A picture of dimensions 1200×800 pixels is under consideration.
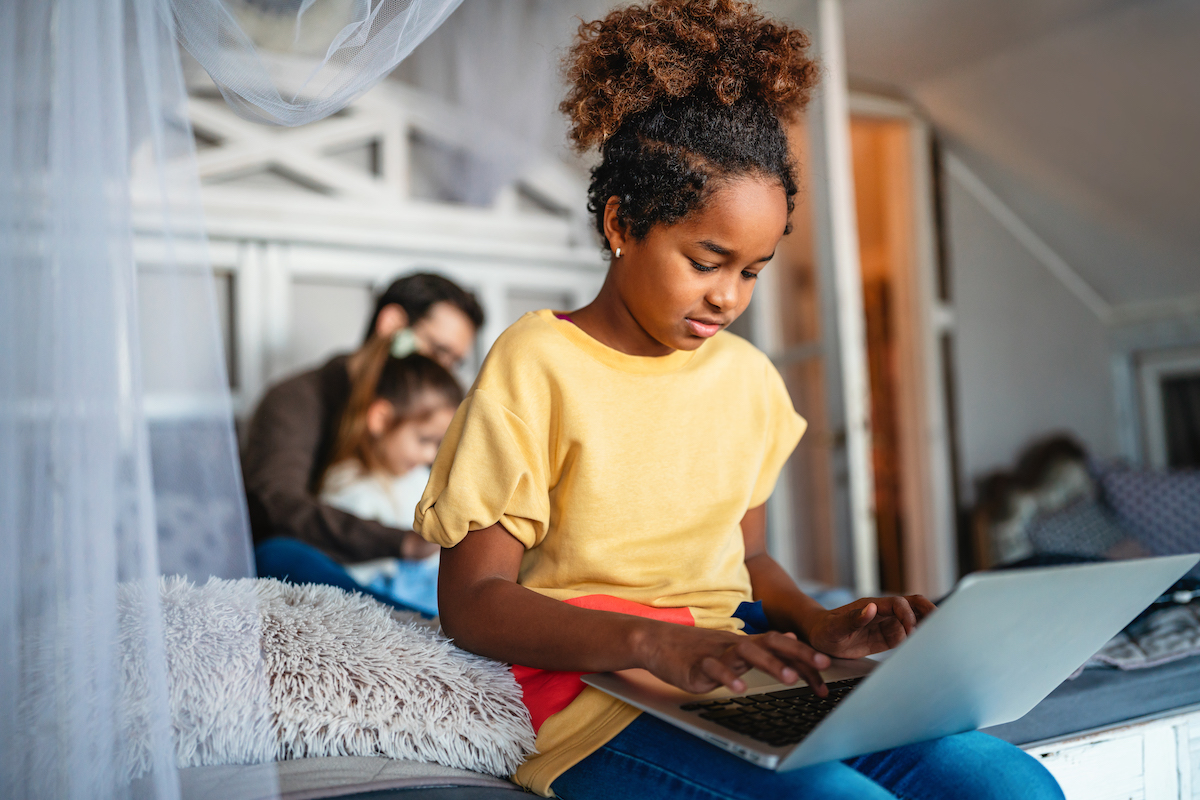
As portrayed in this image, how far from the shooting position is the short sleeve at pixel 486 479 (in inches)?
30.9

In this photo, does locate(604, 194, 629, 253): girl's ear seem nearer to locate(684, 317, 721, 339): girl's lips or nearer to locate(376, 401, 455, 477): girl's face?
locate(684, 317, 721, 339): girl's lips

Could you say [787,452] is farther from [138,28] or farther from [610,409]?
[138,28]

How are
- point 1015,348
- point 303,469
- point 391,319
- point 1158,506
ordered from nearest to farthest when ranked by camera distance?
point 303,469, point 391,319, point 1158,506, point 1015,348

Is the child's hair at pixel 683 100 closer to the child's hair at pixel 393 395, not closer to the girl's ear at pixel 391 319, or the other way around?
the child's hair at pixel 393 395

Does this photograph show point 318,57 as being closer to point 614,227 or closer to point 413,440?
point 614,227

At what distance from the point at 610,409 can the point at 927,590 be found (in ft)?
8.87

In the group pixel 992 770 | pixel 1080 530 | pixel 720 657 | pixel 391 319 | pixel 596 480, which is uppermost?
pixel 391 319

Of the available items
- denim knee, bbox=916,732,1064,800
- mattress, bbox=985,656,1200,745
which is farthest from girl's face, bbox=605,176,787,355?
mattress, bbox=985,656,1200,745

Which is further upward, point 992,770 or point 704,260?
point 704,260

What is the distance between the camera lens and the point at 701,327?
2.83 ft

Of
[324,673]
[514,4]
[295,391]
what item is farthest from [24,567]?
[514,4]

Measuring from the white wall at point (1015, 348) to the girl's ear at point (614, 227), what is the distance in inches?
109

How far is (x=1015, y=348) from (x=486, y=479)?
3161 mm

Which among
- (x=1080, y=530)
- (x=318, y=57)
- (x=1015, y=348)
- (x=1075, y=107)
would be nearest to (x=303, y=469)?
A: (x=318, y=57)
